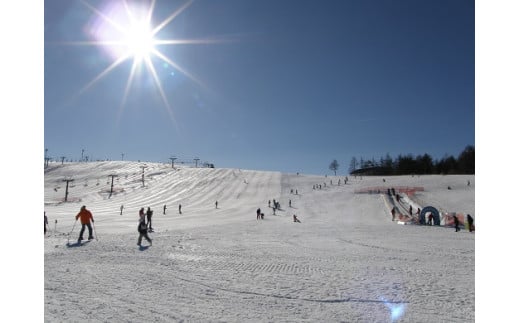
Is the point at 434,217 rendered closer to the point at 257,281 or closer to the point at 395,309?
the point at 395,309

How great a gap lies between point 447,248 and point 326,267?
703 centimetres

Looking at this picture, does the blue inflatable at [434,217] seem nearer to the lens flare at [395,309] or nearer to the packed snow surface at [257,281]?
the packed snow surface at [257,281]

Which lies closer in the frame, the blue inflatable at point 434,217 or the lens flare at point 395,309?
the lens flare at point 395,309

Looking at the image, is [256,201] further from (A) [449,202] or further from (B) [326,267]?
(B) [326,267]

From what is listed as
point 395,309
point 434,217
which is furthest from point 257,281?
point 434,217

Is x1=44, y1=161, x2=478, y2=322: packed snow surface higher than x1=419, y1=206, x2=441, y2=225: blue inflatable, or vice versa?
x1=44, y1=161, x2=478, y2=322: packed snow surface

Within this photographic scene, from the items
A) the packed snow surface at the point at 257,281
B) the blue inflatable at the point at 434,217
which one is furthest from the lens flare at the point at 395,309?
the blue inflatable at the point at 434,217

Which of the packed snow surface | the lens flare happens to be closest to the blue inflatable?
the packed snow surface

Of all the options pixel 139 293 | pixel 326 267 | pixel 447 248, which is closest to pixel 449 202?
pixel 447 248

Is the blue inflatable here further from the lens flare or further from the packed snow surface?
the lens flare

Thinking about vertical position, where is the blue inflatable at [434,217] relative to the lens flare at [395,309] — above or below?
below

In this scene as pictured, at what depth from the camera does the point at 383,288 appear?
21.3ft

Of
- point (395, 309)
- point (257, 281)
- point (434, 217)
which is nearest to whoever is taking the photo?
point (395, 309)

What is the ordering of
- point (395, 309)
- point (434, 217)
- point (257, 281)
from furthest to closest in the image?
point (434, 217)
point (257, 281)
point (395, 309)
